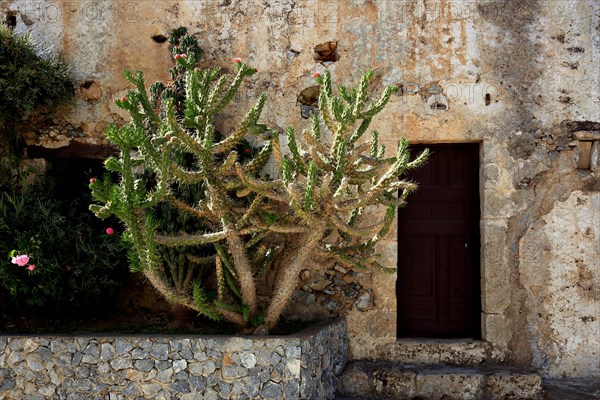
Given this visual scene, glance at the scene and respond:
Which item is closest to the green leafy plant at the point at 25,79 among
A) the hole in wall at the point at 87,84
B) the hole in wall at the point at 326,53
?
the hole in wall at the point at 87,84

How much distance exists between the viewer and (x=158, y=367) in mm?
4797

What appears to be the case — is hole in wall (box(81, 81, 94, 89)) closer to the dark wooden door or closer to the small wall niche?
the small wall niche

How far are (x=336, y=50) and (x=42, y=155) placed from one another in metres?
3.11

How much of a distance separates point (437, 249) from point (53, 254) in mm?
3506

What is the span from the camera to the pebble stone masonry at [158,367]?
186 inches

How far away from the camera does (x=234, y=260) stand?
4977 mm

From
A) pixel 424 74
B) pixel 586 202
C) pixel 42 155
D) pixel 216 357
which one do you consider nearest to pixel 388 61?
pixel 424 74

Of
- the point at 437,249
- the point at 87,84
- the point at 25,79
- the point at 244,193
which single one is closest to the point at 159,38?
the point at 87,84

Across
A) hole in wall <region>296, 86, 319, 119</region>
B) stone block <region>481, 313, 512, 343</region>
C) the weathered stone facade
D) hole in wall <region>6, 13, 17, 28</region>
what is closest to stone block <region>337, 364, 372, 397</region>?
the weathered stone facade

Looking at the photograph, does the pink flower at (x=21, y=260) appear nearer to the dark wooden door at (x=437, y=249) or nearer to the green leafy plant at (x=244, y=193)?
the green leafy plant at (x=244, y=193)

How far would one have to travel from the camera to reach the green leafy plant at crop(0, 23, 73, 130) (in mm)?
5934

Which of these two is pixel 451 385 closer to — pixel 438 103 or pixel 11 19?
pixel 438 103

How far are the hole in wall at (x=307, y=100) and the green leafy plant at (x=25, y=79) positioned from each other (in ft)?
7.53

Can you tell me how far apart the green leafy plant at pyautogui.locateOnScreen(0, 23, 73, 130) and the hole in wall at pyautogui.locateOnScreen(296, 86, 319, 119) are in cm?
230
